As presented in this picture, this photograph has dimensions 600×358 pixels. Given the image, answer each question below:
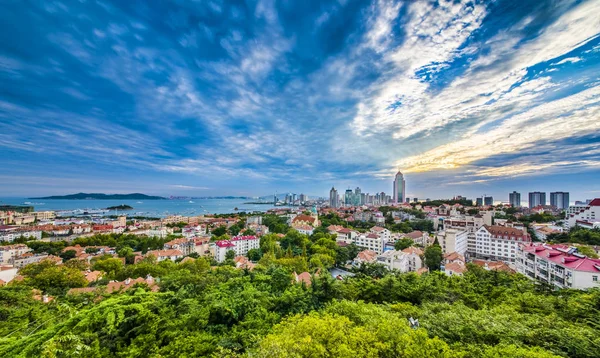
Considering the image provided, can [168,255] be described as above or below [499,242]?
below

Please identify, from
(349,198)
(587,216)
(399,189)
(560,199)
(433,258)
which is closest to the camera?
(433,258)

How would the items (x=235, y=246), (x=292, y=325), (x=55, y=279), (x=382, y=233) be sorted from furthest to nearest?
(x=382, y=233)
(x=235, y=246)
(x=55, y=279)
(x=292, y=325)

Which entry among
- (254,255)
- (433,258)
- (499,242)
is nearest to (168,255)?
(254,255)

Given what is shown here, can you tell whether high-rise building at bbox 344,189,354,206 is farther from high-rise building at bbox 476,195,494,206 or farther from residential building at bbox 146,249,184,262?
residential building at bbox 146,249,184,262

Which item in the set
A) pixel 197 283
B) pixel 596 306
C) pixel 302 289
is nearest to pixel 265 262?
pixel 197 283

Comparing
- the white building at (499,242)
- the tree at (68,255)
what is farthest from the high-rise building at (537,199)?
the tree at (68,255)

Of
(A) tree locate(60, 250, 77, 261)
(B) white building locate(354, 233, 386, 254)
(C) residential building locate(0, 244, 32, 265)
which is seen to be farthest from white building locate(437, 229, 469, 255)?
(C) residential building locate(0, 244, 32, 265)

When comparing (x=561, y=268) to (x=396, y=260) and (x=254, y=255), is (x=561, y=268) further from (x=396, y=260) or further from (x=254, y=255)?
(x=254, y=255)

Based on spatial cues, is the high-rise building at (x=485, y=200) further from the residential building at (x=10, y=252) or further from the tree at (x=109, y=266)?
the residential building at (x=10, y=252)
